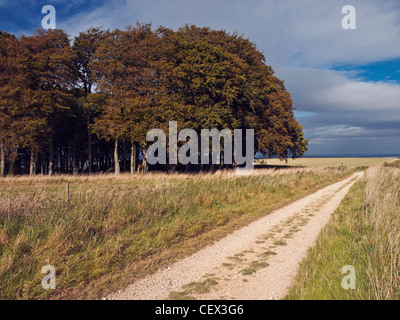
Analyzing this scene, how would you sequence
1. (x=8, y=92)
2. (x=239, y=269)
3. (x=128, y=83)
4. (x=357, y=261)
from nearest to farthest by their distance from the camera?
(x=357, y=261)
(x=239, y=269)
(x=8, y=92)
(x=128, y=83)

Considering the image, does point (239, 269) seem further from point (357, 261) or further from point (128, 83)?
point (128, 83)

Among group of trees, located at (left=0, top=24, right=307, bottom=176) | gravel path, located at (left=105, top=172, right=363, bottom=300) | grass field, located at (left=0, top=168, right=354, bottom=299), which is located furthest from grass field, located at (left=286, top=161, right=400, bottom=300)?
group of trees, located at (left=0, top=24, right=307, bottom=176)

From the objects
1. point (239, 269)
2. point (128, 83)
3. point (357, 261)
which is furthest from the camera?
point (128, 83)

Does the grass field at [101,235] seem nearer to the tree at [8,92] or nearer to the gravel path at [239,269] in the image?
the gravel path at [239,269]

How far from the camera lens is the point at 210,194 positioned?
11625 mm

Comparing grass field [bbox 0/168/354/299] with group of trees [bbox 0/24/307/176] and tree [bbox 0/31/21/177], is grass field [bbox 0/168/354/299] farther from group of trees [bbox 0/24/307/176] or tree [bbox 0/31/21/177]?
tree [bbox 0/31/21/177]

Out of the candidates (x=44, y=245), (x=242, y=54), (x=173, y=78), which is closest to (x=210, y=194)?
(x=44, y=245)

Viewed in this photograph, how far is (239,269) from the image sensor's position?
16.5 ft

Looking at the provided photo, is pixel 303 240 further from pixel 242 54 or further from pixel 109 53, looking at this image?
pixel 242 54

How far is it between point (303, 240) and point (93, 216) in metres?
5.97

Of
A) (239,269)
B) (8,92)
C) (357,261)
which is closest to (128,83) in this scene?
(8,92)

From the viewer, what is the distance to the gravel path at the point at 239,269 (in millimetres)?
4133

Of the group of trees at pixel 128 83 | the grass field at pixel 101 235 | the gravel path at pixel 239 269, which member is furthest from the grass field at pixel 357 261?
the group of trees at pixel 128 83

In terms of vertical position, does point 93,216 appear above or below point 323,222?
above
